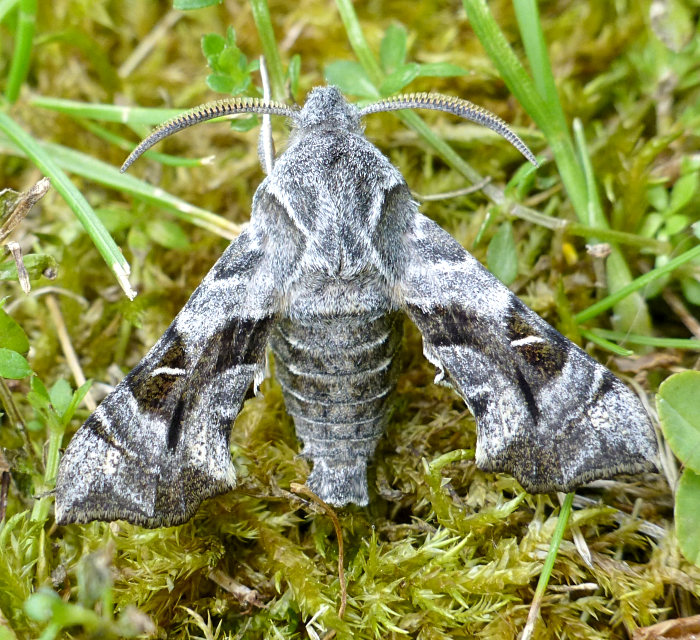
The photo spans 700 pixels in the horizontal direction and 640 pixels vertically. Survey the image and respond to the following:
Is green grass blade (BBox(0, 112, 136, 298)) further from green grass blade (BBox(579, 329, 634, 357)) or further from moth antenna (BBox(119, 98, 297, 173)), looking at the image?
green grass blade (BBox(579, 329, 634, 357))

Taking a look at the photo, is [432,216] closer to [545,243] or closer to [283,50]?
[545,243]

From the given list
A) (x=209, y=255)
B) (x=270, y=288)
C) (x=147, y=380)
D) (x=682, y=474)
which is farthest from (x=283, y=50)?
(x=682, y=474)

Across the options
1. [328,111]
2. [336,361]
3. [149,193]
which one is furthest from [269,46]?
[336,361]

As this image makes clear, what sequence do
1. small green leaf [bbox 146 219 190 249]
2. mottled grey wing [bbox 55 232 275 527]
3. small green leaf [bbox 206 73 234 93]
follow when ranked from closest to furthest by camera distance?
1. mottled grey wing [bbox 55 232 275 527]
2. small green leaf [bbox 206 73 234 93]
3. small green leaf [bbox 146 219 190 249]

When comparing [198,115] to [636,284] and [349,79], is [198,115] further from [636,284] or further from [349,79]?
[636,284]

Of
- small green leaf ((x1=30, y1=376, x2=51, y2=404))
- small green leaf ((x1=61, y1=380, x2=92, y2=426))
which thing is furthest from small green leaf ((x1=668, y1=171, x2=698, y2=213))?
small green leaf ((x1=30, y1=376, x2=51, y2=404))
